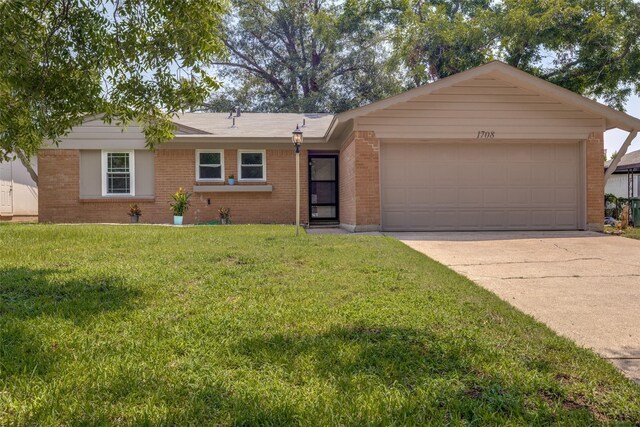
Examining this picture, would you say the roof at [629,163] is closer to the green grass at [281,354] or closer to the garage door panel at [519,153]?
the garage door panel at [519,153]

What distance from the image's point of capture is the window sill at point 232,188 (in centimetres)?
1429

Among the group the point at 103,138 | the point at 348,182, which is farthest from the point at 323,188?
the point at 103,138

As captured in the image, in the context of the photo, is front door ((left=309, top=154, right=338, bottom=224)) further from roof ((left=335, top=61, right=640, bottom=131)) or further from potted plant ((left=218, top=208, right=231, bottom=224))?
roof ((left=335, top=61, right=640, bottom=131))

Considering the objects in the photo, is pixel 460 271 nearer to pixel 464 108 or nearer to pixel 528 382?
pixel 528 382

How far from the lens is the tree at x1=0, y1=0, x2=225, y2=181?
4.79 m

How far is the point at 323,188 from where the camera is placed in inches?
591

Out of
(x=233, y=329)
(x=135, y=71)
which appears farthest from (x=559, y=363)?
(x=135, y=71)

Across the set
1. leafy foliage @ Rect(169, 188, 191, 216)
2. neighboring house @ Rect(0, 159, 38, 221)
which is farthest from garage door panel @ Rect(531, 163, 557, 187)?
neighboring house @ Rect(0, 159, 38, 221)

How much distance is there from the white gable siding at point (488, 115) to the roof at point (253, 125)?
4000mm

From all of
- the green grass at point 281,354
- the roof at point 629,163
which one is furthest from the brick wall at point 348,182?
the roof at point 629,163

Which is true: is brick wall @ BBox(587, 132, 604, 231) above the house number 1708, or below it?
below

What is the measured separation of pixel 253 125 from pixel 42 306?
41.8ft

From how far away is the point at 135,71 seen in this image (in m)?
5.28

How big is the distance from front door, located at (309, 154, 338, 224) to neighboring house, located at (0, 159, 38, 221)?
1135 centimetres
